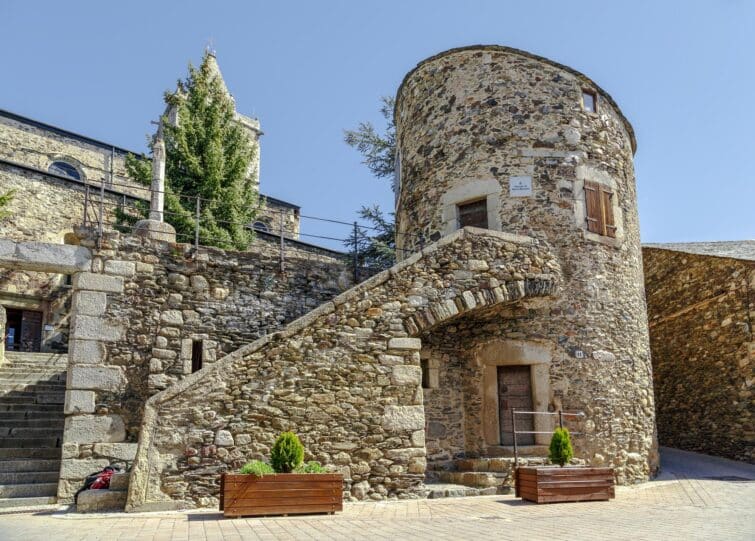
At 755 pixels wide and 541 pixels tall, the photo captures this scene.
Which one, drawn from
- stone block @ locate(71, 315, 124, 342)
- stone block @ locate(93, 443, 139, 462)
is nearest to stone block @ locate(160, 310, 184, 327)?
stone block @ locate(71, 315, 124, 342)

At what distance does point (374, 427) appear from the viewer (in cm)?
899

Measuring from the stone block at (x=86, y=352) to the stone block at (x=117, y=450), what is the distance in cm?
117

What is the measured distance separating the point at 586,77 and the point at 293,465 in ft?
28.5

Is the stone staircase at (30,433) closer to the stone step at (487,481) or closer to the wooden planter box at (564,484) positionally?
the stone step at (487,481)

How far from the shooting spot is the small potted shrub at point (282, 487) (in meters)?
7.25

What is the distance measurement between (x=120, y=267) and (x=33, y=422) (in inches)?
120

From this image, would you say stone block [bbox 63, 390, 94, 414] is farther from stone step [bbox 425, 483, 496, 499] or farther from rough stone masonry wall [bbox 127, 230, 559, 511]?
stone step [bbox 425, 483, 496, 499]

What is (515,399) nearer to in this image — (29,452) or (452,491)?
(452,491)

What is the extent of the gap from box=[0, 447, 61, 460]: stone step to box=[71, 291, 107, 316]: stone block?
2167 millimetres

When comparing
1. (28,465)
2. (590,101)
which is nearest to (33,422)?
(28,465)

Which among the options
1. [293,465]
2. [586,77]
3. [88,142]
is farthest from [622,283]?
[88,142]

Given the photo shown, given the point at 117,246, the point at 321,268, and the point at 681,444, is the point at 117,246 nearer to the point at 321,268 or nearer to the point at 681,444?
the point at 321,268

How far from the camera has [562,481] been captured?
859 cm

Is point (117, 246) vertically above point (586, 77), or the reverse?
point (586, 77)
